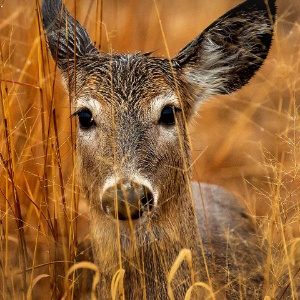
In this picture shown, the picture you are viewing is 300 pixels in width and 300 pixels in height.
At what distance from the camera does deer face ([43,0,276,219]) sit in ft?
11.8

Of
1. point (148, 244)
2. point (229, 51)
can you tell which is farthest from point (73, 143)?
point (229, 51)

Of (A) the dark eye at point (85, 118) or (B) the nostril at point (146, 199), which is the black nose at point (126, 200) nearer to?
(B) the nostril at point (146, 199)

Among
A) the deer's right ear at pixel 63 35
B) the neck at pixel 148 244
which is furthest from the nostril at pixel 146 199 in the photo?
the deer's right ear at pixel 63 35

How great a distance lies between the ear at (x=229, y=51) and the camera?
4117 mm

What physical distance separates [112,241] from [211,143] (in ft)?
11.1

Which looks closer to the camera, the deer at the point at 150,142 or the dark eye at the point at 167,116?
the deer at the point at 150,142

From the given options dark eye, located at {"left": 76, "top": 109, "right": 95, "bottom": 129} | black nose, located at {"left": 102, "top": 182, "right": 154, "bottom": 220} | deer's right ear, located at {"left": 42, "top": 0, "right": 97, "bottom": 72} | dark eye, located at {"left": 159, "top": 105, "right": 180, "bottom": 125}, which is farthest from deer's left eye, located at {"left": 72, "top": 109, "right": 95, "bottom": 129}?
black nose, located at {"left": 102, "top": 182, "right": 154, "bottom": 220}

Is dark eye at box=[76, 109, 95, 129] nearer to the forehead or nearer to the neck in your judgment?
the forehead

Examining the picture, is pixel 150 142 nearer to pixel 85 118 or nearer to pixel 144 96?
pixel 144 96

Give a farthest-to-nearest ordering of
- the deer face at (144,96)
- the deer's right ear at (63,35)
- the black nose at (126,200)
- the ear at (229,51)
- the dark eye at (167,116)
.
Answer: the deer's right ear at (63,35) < the ear at (229,51) < the dark eye at (167,116) < the deer face at (144,96) < the black nose at (126,200)

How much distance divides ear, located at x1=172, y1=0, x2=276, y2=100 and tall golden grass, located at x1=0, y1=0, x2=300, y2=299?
122 mm

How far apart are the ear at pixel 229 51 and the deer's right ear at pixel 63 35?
509mm

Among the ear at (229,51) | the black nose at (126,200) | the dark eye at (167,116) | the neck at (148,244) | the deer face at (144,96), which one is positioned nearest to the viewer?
the black nose at (126,200)

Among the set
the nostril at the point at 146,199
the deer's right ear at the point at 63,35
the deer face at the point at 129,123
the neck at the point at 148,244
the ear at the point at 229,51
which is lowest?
the neck at the point at 148,244
